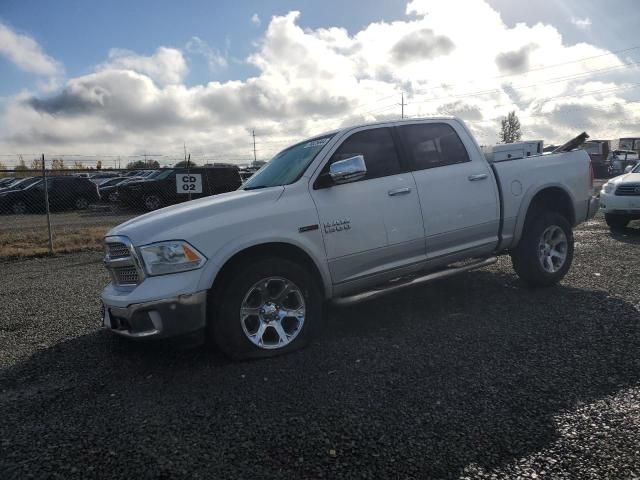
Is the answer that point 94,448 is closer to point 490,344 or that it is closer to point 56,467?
point 56,467

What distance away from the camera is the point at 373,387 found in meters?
3.31

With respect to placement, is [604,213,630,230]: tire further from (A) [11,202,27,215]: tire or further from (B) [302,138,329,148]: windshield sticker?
(A) [11,202,27,215]: tire

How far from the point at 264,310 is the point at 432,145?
2482mm

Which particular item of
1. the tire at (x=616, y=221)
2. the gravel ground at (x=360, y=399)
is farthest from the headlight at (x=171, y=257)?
the tire at (x=616, y=221)

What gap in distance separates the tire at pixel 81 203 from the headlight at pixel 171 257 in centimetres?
2047

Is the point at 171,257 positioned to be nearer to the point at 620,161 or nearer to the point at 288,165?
the point at 288,165

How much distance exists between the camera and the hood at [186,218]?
364 centimetres

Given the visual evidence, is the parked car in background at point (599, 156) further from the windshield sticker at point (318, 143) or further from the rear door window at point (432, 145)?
the windshield sticker at point (318, 143)

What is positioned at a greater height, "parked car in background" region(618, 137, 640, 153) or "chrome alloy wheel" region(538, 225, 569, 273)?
"parked car in background" region(618, 137, 640, 153)

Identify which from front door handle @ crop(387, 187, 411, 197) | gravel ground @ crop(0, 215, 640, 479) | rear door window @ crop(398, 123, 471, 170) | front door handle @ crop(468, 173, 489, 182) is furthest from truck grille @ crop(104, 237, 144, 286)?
front door handle @ crop(468, 173, 489, 182)

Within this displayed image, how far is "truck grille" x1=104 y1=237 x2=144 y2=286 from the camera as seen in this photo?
365cm

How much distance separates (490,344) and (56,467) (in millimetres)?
3161

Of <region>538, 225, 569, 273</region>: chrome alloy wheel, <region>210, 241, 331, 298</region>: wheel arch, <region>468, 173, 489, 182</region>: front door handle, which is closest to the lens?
<region>210, 241, 331, 298</region>: wheel arch

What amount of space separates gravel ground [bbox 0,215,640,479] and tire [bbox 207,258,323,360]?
0.14m
